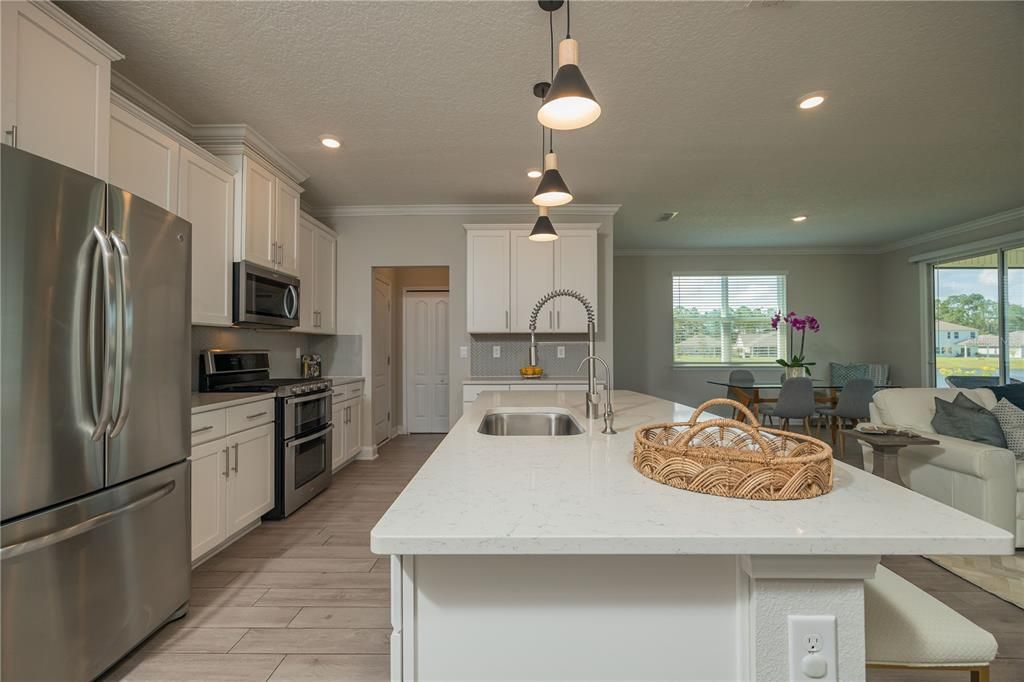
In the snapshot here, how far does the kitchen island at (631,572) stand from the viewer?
0.72 meters

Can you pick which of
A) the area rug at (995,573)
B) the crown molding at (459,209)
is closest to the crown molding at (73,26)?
the crown molding at (459,209)

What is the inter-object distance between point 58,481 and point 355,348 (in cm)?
335

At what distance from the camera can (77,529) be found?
1.42 metres

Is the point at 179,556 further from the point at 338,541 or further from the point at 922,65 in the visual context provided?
the point at 922,65

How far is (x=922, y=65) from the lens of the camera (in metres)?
2.32

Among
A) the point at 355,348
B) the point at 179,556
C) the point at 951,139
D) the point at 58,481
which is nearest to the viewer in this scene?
the point at 58,481

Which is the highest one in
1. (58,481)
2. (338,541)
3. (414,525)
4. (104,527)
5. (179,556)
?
(414,525)

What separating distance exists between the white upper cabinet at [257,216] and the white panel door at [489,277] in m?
1.69

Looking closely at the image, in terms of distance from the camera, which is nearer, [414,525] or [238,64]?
[414,525]

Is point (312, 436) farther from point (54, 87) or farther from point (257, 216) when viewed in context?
point (54, 87)

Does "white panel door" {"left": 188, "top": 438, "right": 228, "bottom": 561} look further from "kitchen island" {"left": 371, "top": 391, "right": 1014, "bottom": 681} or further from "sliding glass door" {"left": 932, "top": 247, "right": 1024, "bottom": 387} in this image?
"sliding glass door" {"left": 932, "top": 247, "right": 1024, "bottom": 387}

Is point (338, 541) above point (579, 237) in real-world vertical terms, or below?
below

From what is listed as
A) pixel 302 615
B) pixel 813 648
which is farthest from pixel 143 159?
pixel 813 648

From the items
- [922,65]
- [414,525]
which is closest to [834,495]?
[414,525]
